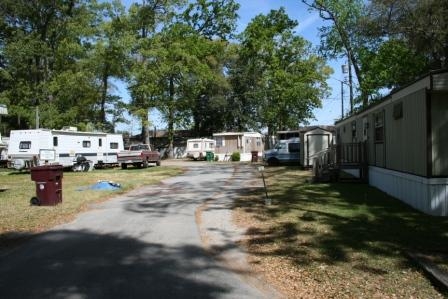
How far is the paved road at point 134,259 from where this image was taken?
623cm

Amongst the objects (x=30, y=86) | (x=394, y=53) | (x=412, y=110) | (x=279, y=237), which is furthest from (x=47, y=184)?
(x=30, y=86)

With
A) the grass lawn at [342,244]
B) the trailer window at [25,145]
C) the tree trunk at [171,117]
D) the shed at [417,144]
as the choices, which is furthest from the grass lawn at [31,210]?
the tree trunk at [171,117]

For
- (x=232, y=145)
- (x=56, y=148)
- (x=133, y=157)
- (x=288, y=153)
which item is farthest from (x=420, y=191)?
(x=232, y=145)

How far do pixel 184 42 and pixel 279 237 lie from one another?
42.3m

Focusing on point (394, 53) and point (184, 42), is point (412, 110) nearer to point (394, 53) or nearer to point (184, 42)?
point (394, 53)

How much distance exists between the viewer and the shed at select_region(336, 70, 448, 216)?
1158cm

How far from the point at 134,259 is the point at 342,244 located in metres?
3.44

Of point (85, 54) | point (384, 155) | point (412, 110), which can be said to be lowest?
point (384, 155)

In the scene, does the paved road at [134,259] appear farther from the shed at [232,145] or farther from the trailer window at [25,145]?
the shed at [232,145]

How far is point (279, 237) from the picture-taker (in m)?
9.41

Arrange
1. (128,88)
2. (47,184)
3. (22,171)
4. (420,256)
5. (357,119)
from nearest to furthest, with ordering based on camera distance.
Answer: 1. (420,256)
2. (47,184)
3. (357,119)
4. (22,171)
5. (128,88)

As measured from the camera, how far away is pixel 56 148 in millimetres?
29453

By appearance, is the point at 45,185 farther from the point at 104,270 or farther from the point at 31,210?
the point at 104,270

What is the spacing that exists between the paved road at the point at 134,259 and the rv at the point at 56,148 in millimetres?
16817
